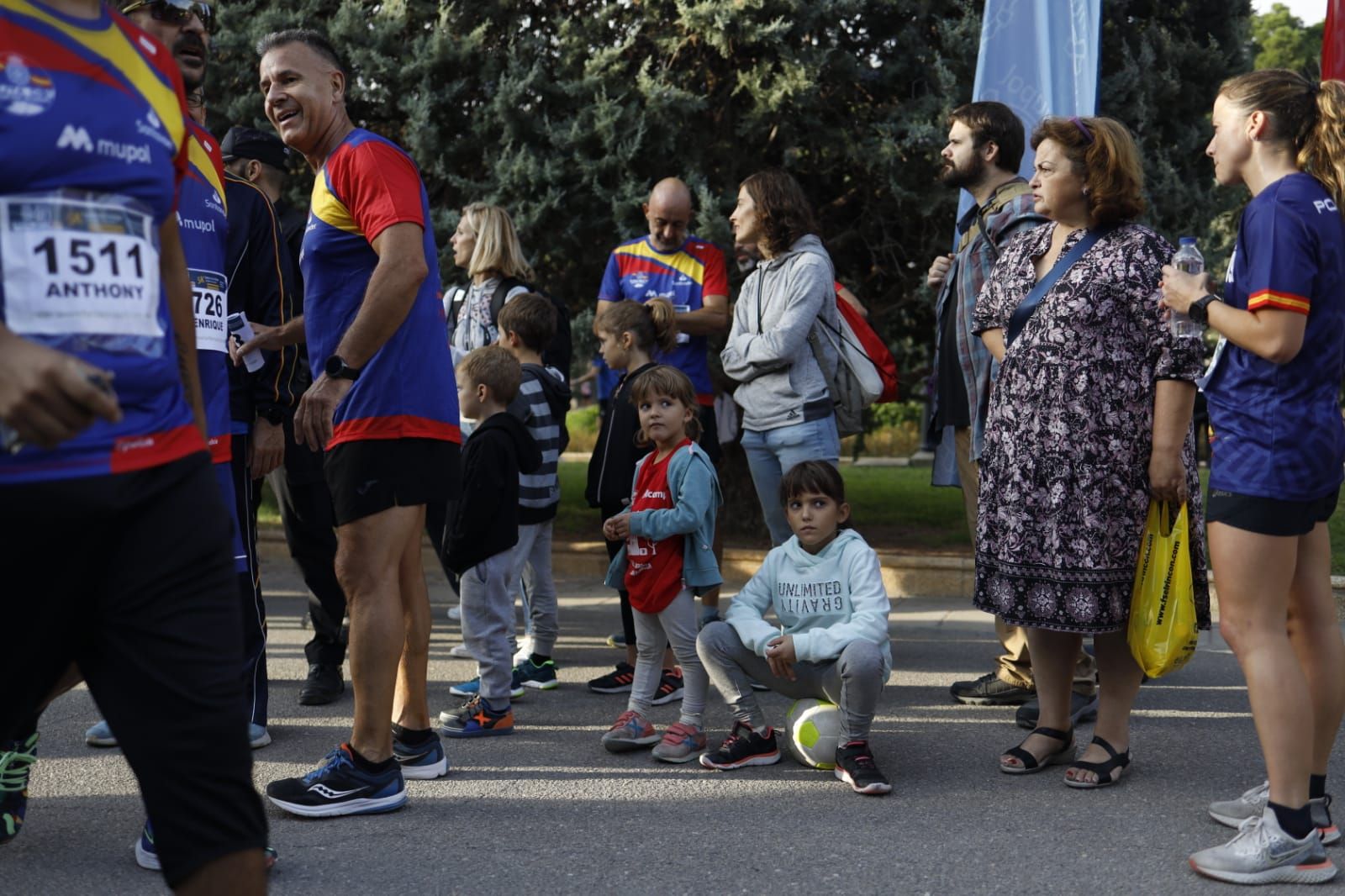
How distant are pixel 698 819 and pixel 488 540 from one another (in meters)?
1.54

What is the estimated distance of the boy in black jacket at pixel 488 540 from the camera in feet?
17.4

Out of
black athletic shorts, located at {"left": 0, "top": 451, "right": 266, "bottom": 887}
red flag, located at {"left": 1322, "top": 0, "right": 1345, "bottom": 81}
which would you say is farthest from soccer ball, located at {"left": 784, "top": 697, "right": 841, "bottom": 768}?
red flag, located at {"left": 1322, "top": 0, "right": 1345, "bottom": 81}

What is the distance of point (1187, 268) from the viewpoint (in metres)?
3.92

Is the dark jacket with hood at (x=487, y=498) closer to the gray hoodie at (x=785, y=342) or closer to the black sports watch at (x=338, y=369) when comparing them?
the gray hoodie at (x=785, y=342)

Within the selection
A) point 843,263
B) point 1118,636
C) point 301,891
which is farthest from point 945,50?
point 301,891

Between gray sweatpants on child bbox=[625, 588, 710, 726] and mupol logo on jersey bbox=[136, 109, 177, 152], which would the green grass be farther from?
mupol logo on jersey bbox=[136, 109, 177, 152]

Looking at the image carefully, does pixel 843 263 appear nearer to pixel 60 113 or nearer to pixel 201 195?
pixel 201 195

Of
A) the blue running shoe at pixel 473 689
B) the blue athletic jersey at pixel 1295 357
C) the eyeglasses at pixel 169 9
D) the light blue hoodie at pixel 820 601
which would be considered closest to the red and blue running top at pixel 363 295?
the eyeglasses at pixel 169 9

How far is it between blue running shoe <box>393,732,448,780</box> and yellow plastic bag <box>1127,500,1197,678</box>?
2.28 metres

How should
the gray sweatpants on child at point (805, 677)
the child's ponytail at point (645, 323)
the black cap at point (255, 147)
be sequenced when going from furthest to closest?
the child's ponytail at point (645, 323) → the black cap at point (255, 147) → the gray sweatpants on child at point (805, 677)

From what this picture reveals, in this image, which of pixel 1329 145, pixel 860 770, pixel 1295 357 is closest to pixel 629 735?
pixel 860 770

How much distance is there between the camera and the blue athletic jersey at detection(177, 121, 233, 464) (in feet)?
12.8

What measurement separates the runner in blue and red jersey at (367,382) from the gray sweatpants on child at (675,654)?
111cm

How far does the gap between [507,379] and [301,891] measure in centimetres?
240
